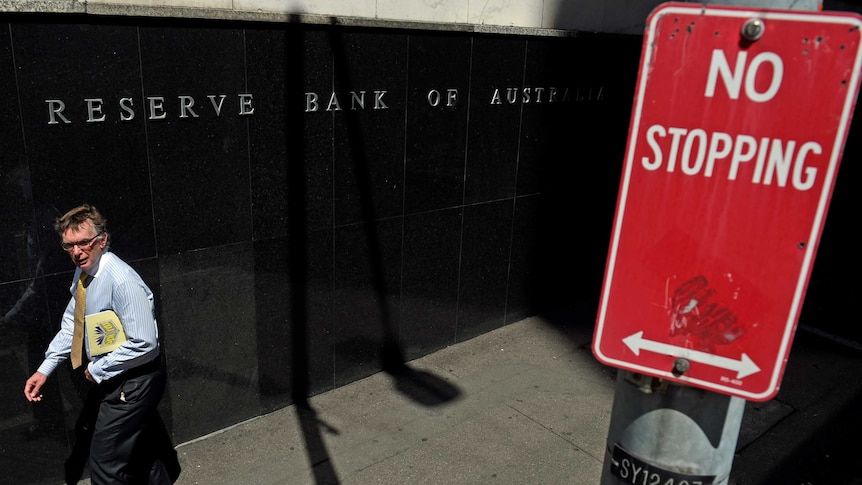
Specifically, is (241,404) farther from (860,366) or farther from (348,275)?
(860,366)

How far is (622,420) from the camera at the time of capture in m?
2.02

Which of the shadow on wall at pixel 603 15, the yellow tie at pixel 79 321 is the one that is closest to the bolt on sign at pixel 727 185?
the yellow tie at pixel 79 321

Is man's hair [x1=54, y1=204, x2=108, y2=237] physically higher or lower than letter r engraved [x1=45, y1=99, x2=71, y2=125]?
lower

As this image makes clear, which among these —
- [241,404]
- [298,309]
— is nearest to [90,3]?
[298,309]

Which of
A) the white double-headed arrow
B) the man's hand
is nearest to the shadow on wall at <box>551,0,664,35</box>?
the man's hand

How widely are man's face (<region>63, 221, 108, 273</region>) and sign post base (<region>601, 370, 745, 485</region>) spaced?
2.97 meters

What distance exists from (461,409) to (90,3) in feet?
13.1

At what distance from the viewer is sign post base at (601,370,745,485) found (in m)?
1.91

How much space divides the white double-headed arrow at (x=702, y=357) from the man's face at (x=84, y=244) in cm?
301

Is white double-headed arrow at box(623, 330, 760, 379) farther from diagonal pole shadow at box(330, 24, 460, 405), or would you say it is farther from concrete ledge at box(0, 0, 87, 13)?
diagonal pole shadow at box(330, 24, 460, 405)

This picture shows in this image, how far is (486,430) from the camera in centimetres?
555

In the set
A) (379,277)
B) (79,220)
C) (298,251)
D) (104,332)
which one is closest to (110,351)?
(104,332)

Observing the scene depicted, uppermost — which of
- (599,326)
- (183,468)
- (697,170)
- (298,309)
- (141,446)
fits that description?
(697,170)

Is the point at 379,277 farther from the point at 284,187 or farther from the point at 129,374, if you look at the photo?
the point at 129,374
